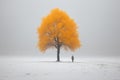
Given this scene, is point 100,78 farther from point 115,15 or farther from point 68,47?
point 115,15

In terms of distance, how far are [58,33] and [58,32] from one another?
0.14 m

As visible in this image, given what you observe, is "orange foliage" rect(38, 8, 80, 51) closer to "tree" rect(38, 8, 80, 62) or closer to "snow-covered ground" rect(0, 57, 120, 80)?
"tree" rect(38, 8, 80, 62)

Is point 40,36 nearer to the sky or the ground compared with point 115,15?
nearer to the ground

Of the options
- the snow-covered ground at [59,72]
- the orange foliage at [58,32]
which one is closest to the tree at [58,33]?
the orange foliage at [58,32]

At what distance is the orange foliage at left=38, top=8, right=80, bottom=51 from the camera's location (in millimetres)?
58375

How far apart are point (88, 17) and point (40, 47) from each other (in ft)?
465

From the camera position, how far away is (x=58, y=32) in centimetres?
5891

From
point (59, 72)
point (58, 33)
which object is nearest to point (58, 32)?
point (58, 33)

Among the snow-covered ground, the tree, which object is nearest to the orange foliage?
the tree

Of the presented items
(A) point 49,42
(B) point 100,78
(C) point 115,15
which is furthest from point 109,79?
(C) point 115,15

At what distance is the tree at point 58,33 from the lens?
58.4m

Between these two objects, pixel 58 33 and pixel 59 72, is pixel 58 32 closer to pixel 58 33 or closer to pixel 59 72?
pixel 58 33

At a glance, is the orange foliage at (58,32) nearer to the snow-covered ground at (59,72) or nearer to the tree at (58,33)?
the tree at (58,33)

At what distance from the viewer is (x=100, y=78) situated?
22922 mm
